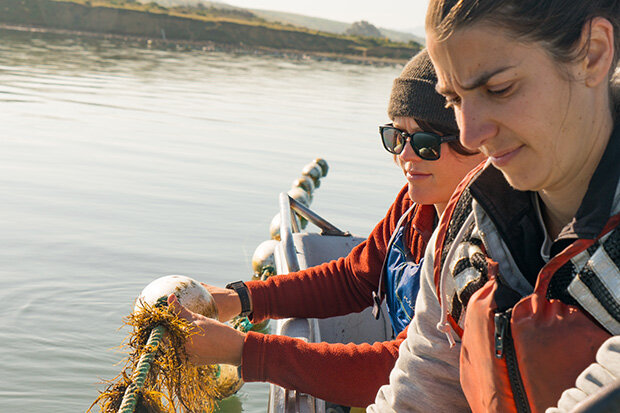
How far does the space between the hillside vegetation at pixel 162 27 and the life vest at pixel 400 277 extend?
57.9m

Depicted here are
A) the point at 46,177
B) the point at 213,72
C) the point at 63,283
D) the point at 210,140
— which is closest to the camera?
the point at 63,283

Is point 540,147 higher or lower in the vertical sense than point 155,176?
higher

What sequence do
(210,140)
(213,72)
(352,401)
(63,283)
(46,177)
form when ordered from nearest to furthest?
(352,401), (63,283), (46,177), (210,140), (213,72)

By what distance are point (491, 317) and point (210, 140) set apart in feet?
41.5

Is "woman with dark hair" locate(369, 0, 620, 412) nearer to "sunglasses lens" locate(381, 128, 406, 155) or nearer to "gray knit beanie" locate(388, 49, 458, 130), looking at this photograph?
"gray knit beanie" locate(388, 49, 458, 130)

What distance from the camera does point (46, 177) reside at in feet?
34.2

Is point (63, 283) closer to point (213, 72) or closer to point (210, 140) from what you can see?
point (210, 140)

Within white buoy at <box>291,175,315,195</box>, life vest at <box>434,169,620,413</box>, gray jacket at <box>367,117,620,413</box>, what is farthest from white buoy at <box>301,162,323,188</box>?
life vest at <box>434,169,620,413</box>

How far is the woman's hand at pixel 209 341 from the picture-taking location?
2.70 metres

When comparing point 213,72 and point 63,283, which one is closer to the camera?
point 63,283

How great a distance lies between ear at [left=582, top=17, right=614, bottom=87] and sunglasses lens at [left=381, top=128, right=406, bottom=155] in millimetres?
1421

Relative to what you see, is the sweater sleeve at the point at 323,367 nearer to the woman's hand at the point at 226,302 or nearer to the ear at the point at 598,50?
the woman's hand at the point at 226,302

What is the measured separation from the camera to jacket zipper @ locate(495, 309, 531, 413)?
1.60 meters

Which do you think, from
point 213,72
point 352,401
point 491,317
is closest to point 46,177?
point 352,401
